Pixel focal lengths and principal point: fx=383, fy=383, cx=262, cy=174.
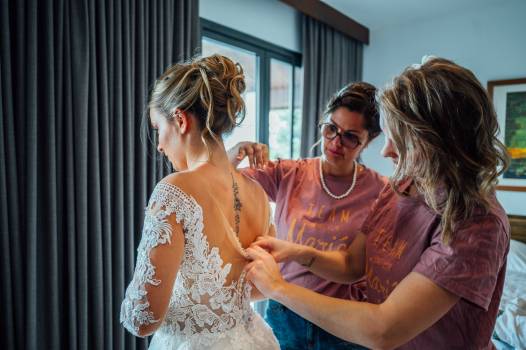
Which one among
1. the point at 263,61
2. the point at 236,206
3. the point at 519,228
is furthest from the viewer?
the point at 519,228

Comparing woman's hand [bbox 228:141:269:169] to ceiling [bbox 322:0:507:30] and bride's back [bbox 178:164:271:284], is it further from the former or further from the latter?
ceiling [bbox 322:0:507:30]

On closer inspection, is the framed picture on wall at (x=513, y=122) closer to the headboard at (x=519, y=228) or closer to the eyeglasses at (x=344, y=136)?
the headboard at (x=519, y=228)

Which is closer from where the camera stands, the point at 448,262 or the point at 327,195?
the point at 448,262

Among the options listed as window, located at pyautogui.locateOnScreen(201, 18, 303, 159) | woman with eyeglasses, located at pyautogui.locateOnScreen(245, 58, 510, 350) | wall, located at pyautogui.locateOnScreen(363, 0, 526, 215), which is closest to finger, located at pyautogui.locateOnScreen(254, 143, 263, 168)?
woman with eyeglasses, located at pyautogui.locateOnScreen(245, 58, 510, 350)

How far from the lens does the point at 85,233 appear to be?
174 cm

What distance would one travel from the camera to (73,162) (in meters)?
1.72

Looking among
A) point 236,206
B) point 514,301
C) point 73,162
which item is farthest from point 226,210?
point 514,301

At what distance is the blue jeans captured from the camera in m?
1.41

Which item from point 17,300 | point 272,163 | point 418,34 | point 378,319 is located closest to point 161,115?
point 272,163

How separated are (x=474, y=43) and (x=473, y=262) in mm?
3440

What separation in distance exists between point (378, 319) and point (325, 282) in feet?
2.03

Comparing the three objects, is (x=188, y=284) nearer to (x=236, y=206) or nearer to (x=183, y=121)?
(x=236, y=206)

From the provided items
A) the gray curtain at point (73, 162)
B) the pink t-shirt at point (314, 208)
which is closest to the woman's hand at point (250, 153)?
the pink t-shirt at point (314, 208)

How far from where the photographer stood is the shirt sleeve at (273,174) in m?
1.67
